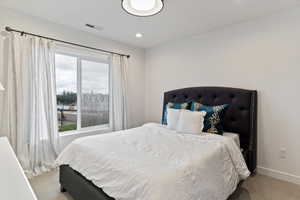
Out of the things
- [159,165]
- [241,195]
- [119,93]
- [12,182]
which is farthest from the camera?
[119,93]

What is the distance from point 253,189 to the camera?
2148 millimetres

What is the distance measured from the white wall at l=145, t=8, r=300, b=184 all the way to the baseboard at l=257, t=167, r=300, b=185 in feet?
0.04

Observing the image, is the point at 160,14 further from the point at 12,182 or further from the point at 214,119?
the point at 12,182

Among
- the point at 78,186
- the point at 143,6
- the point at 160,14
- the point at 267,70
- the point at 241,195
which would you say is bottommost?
the point at 241,195

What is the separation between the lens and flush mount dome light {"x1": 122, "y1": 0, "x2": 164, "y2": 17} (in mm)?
1714

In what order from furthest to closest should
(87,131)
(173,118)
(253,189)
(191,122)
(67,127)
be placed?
(87,131) < (67,127) < (173,118) < (191,122) < (253,189)

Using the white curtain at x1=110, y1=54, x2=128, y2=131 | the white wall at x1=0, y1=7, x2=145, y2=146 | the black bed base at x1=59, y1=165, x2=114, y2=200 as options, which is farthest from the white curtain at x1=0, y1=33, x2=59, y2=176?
the white curtain at x1=110, y1=54, x2=128, y2=131

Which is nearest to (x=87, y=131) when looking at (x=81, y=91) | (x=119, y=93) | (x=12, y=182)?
(x=81, y=91)

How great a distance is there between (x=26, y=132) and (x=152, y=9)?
250cm

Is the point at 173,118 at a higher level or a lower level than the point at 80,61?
lower

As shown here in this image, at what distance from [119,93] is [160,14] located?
183 cm

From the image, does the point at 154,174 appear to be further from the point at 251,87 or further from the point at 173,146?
the point at 251,87

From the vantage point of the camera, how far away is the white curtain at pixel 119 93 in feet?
Result: 11.6

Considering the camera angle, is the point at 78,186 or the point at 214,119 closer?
the point at 78,186
